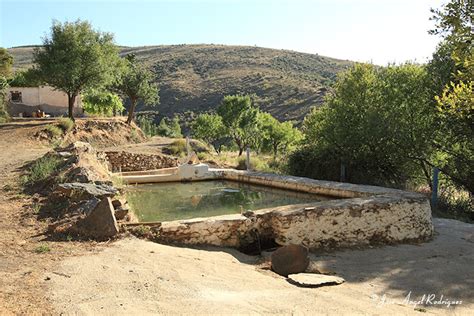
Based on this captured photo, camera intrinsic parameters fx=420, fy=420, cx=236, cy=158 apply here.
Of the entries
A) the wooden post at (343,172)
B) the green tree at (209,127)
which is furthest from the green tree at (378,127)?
the green tree at (209,127)

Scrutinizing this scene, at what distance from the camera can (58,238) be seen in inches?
245

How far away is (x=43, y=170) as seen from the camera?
32.9ft

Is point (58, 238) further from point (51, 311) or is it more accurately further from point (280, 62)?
point (280, 62)

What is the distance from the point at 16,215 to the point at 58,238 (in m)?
1.59

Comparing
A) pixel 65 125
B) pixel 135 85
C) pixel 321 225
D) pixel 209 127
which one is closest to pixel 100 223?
pixel 321 225

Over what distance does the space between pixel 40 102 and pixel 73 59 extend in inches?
329

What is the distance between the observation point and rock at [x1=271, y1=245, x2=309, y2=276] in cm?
624

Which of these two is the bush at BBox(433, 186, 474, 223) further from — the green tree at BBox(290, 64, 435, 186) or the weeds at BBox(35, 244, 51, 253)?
the weeds at BBox(35, 244, 51, 253)

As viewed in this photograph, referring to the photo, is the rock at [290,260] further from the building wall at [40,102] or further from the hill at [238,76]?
the hill at [238,76]

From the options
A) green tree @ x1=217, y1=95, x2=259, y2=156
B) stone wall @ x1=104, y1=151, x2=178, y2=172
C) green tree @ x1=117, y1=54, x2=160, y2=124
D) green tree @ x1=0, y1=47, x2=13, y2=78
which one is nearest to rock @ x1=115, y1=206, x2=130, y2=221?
stone wall @ x1=104, y1=151, x2=178, y2=172

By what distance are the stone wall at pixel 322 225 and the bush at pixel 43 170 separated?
167 inches

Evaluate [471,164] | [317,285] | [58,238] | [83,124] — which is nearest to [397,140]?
[471,164]

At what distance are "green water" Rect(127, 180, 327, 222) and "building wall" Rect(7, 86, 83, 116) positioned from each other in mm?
17348

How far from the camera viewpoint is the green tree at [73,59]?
20922 mm
